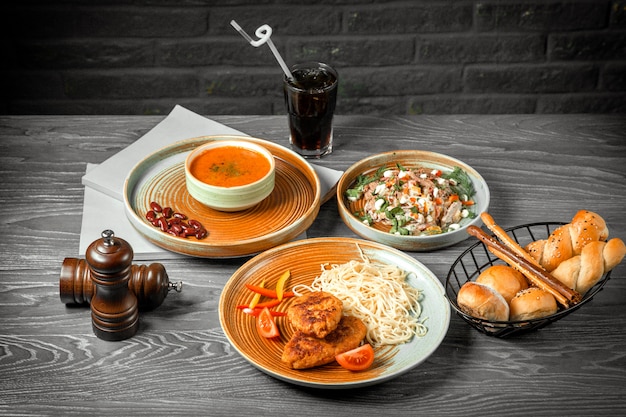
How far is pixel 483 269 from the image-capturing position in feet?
6.21

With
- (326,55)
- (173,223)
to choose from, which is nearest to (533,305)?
(173,223)

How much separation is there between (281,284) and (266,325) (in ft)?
0.47

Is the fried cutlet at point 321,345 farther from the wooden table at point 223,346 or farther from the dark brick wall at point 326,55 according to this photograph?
the dark brick wall at point 326,55

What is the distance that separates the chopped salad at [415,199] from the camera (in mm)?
2000

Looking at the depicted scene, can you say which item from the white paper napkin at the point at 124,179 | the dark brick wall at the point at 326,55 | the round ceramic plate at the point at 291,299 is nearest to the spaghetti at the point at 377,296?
the round ceramic plate at the point at 291,299

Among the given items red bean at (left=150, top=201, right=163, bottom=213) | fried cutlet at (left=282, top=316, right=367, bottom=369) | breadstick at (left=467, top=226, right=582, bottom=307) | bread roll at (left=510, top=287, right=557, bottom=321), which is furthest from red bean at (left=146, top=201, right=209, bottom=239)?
bread roll at (left=510, top=287, right=557, bottom=321)

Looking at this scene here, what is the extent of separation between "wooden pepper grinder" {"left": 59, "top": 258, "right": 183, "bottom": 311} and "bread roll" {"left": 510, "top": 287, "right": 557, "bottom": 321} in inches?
30.4

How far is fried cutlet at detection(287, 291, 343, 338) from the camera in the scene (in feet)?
5.15

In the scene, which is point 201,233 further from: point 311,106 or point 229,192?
point 311,106

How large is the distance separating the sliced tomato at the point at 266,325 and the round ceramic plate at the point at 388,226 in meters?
0.38

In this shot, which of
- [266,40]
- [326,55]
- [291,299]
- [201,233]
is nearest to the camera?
[291,299]

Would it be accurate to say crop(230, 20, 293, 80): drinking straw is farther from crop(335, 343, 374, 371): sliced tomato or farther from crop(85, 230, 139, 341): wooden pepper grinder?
crop(335, 343, 374, 371): sliced tomato

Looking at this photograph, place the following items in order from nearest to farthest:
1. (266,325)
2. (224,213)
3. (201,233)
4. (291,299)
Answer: (266,325)
(291,299)
(201,233)
(224,213)

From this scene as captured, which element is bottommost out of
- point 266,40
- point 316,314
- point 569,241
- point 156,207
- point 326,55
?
point 326,55
